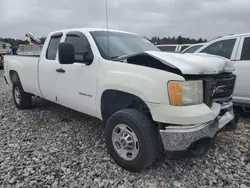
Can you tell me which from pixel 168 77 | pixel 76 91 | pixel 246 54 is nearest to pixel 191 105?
pixel 168 77

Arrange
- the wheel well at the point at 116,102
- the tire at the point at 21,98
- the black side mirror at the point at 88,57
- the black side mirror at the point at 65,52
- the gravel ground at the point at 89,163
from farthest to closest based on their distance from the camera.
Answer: the tire at the point at 21,98
the black side mirror at the point at 88,57
the black side mirror at the point at 65,52
the wheel well at the point at 116,102
the gravel ground at the point at 89,163

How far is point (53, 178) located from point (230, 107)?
97.1 inches

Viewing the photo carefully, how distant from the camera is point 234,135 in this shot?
4.15 metres

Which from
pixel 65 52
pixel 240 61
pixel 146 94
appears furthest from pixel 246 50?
pixel 65 52

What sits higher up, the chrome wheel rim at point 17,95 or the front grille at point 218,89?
the front grille at point 218,89

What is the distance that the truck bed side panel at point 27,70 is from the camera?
5.02m

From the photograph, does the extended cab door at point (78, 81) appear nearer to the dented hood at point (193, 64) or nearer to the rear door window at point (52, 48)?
the rear door window at point (52, 48)

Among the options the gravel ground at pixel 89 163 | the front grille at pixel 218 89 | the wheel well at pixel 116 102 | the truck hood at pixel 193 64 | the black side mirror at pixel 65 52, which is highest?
the black side mirror at pixel 65 52

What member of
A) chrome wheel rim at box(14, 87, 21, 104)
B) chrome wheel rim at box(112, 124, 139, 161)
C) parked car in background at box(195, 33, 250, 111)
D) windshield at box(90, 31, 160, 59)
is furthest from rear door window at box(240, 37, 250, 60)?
chrome wheel rim at box(14, 87, 21, 104)

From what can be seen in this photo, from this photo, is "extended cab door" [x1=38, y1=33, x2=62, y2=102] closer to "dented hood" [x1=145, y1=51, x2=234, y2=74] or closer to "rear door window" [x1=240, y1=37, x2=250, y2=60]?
"dented hood" [x1=145, y1=51, x2=234, y2=74]

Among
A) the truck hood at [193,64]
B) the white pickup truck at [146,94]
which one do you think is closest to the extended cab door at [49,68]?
the white pickup truck at [146,94]

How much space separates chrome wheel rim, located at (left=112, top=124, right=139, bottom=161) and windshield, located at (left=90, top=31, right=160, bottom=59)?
3.56 ft

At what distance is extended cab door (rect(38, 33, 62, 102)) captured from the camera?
4375mm

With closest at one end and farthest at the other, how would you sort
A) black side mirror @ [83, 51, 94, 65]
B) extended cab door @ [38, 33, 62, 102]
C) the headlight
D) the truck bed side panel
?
the headlight
black side mirror @ [83, 51, 94, 65]
extended cab door @ [38, 33, 62, 102]
the truck bed side panel
